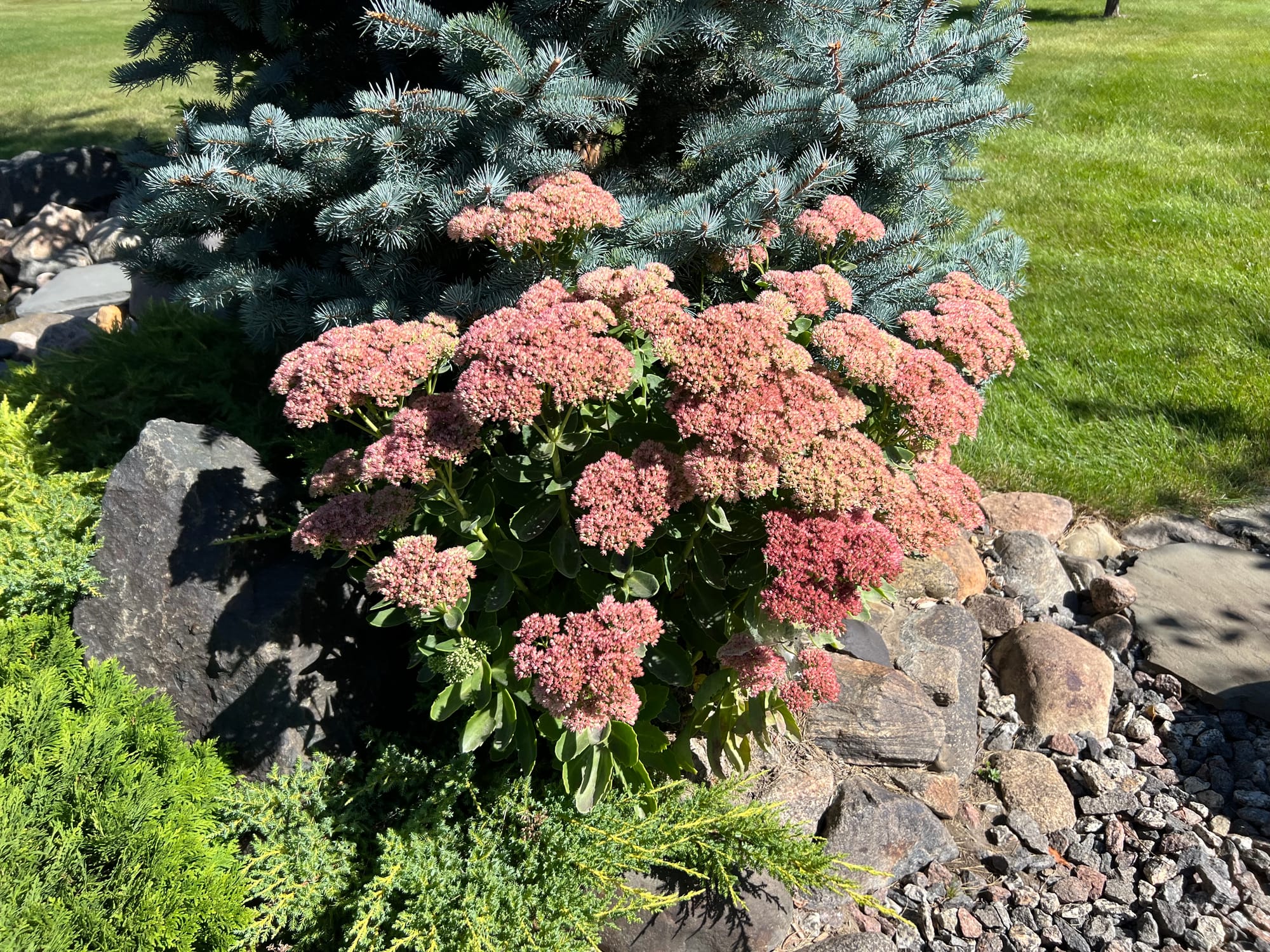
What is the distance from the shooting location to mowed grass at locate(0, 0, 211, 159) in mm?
10484

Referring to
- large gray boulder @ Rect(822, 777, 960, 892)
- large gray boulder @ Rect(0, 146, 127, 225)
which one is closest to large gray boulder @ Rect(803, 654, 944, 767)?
large gray boulder @ Rect(822, 777, 960, 892)

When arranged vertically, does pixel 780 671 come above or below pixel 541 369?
below

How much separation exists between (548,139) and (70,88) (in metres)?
13.7

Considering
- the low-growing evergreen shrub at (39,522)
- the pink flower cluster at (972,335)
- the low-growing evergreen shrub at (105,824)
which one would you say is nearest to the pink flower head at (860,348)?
the pink flower cluster at (972,335)

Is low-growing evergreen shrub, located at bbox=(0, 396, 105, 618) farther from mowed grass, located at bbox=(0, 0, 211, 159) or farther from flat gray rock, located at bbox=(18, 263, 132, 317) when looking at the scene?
mowed grass, located at bbox=(0, 0, 211, 159)

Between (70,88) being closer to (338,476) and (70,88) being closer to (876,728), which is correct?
(338,476)

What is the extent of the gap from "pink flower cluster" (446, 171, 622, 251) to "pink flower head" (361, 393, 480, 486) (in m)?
0.54

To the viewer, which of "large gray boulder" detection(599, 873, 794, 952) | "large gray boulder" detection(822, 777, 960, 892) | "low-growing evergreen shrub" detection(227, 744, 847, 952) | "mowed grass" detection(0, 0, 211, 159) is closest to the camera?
"low-growing evergreen shrub" detection(227, 744, 847, 952)

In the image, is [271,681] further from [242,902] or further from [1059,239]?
[1059,239]

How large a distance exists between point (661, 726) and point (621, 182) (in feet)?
6.65

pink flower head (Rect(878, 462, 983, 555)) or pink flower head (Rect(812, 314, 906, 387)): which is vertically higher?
pink flower head (Rect(812, 314, 906, 387))

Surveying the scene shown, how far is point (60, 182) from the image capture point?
809 centimetres

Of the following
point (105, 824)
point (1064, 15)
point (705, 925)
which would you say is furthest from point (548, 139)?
point (1064, 15)

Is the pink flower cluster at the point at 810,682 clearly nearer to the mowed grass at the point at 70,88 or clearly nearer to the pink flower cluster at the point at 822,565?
the pink flower cluster at the point at 822,565
